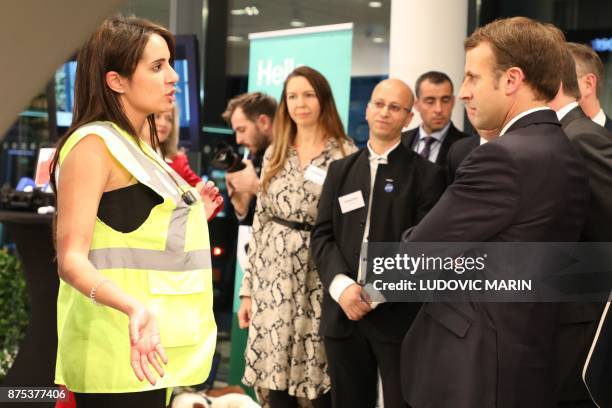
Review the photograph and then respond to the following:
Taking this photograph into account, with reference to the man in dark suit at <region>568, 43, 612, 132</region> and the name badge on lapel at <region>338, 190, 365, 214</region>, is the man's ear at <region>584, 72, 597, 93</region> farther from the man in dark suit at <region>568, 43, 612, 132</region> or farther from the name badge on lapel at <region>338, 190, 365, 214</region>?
the name badge on lapel at <region>338, 190, 365, 214</region>

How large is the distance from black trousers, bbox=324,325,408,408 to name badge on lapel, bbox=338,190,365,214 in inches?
18.4

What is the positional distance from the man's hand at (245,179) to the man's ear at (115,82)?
95.0 inches

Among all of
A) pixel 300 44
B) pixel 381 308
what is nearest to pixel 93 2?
pixel 381 308

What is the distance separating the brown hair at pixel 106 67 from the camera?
1712 mm

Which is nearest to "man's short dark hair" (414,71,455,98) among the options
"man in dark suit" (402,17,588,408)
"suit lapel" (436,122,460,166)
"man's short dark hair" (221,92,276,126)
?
"suit lapel" (436,122,460,166)

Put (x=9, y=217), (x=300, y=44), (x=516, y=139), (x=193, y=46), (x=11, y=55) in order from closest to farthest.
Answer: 1. (x=11, y=55)
2. (x=516, y=139)
3. (x=9, y=217)
4. (x=193, y=46)
5. (x=300, y=44)

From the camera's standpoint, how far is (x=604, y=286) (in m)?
2.11

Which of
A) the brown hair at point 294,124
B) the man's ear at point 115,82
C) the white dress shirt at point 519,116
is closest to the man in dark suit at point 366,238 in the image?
the brown hair at point 294,124

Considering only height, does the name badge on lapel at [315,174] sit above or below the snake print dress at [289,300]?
above

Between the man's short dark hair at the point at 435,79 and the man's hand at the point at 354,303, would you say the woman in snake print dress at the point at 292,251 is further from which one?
the man's short dark hair at the point at 435,79

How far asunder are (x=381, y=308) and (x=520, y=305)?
1.18 metres

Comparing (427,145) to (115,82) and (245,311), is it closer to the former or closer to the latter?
(245,311)

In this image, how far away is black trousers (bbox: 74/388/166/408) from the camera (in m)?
1.68

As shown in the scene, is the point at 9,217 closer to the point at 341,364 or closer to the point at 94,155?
the point at 341,364
